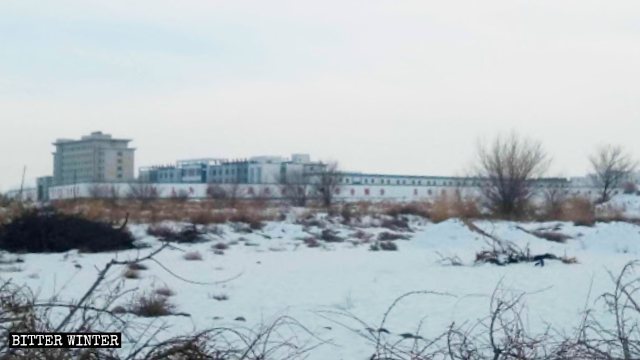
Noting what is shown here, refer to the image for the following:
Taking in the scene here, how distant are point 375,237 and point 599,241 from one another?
724 centimetres

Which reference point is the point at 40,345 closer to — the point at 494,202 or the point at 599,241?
the point at 599,241

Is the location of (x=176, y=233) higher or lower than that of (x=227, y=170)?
lower

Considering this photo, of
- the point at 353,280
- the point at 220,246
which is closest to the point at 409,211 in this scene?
the point at 220,246

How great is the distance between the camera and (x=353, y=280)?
16641mm

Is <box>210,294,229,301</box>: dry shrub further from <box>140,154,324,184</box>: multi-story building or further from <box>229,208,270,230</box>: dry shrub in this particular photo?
<box>140,154,324,184</box>: multi-story building

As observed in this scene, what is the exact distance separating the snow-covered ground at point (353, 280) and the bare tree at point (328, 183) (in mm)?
36214

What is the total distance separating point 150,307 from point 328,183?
54.1 m

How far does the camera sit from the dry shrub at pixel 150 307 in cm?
1144

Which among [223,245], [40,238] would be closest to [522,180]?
[223,245]

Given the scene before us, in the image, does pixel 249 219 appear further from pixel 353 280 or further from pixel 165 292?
pixel 165 292

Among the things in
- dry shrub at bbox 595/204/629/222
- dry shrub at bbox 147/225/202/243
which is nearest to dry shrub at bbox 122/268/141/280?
dry shrub at bbox 147/225/202/243

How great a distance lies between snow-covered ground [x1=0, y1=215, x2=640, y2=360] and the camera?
11.9 metres

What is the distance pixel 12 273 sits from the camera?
1697 centimetres

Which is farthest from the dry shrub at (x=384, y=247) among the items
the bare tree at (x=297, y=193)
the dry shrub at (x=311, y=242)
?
the bare tree at (x=297, y=193)
